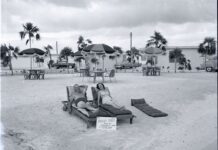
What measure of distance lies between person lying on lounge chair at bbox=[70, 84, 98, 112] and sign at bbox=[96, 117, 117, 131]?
63 cm

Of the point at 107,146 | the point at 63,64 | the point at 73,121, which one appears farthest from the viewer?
the point at 63,64

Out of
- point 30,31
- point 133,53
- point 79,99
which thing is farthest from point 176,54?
point 79,99

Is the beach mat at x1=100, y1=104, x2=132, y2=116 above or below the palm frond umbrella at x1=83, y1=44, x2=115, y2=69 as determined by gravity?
below

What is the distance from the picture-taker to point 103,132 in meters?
5.88

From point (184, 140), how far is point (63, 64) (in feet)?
98.4

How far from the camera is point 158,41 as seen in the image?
33.3 m

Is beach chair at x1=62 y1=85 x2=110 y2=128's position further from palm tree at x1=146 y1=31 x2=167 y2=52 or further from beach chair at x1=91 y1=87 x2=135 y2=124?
palm tree at x1=146 y1=31 x2=167 y2=52

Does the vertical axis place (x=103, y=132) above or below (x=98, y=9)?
below

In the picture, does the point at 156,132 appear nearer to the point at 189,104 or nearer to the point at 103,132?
the point at 103,132

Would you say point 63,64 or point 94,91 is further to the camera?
point 63,64

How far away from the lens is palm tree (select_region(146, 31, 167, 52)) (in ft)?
108

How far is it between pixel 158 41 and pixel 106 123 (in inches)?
1112

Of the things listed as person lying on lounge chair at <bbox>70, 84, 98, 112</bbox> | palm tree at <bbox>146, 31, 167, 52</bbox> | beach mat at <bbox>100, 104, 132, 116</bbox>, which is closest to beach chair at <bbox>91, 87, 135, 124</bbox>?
beach mat at <bbox>100, 104, 132, 116</bbox>

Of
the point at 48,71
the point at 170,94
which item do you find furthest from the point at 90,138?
the point at 48,71
